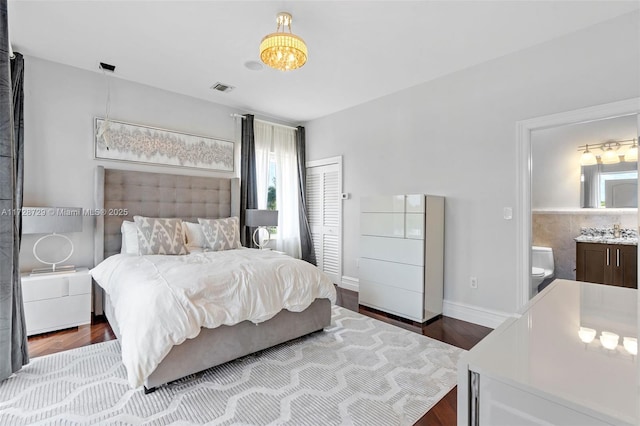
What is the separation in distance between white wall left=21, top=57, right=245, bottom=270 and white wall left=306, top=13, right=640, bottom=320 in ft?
9.19

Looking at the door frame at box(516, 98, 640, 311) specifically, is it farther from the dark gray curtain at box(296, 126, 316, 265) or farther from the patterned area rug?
the dark gray curtain at box(296, 126, 316, 265)

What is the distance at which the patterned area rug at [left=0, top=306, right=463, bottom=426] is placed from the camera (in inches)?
70.8

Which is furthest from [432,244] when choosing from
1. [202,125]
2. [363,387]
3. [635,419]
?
[202,125]

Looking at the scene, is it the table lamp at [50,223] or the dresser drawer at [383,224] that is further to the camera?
the dresser drawer at [383,224]

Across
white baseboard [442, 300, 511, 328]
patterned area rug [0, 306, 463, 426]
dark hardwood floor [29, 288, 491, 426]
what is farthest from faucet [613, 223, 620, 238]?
patterned area rug [0, 306, 463, 426]

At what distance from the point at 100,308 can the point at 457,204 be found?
4152 mm

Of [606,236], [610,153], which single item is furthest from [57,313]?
[610,153]

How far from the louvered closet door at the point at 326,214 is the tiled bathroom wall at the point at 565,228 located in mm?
2895

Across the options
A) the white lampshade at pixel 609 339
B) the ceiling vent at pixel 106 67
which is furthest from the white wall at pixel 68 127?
the white lampshade at pixel 609 339

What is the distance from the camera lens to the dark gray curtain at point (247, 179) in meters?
4.57

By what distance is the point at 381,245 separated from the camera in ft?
12.0

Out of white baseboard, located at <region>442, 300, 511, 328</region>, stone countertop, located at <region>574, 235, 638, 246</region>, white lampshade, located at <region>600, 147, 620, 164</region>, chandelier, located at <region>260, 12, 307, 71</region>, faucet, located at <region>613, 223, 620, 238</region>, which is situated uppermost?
chandelier, located at <region>260, 12, 307, 71</region>

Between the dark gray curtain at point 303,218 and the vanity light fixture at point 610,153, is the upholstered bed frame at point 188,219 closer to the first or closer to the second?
the dark gray curtain at point 303,218

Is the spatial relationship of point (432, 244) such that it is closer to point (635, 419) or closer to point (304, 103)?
point (304, 103)
